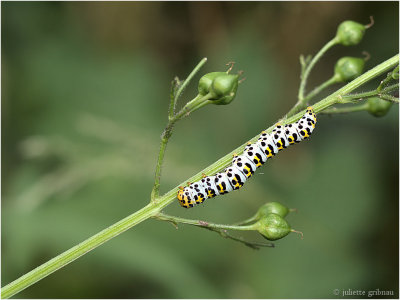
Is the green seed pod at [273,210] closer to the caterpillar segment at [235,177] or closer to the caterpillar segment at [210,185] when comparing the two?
the caterpillar segment at [235,177]

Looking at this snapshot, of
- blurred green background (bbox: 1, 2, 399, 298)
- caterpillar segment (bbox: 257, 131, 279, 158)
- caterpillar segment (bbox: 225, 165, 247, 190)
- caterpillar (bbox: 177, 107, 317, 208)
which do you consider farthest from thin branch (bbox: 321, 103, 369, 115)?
blurred green background (bbox: 1, 2, 399, 298)

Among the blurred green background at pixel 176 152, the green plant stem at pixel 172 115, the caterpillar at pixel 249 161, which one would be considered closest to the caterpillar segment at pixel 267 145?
the caterpillar at pixel 249 161

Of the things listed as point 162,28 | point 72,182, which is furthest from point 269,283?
point 162,28

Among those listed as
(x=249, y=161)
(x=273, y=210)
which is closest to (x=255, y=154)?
(x=249, y=161)

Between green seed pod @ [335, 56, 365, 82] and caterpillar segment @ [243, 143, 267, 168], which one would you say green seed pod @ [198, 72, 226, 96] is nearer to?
caterpillar segment @ [243, 143, 267, 168]

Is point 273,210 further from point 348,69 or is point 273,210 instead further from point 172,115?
point 348,69
